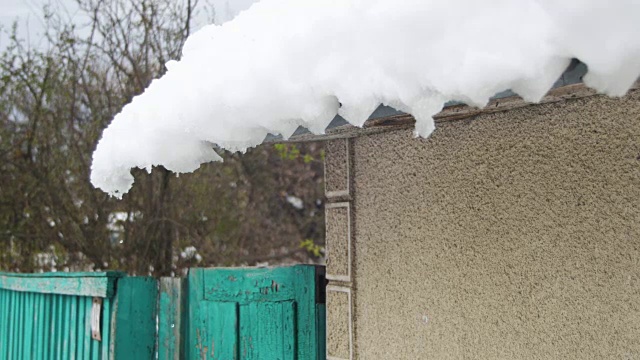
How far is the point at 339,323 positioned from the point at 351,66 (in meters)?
1.62

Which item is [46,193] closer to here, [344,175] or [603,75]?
[344,175]

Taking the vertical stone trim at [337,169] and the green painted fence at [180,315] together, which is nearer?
the vertical stone trim at [337,169]

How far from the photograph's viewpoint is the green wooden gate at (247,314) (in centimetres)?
371

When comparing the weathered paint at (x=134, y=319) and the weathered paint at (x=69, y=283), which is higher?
the weathered paint at (x=69, y=283)

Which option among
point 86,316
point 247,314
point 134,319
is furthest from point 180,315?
point 86,316

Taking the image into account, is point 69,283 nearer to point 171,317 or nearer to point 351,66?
point 171,317

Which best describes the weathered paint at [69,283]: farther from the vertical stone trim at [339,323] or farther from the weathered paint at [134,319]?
the vertical stone trim at [339,323]

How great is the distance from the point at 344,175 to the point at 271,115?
3.49 ft

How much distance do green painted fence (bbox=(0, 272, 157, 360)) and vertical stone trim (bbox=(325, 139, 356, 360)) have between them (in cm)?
138

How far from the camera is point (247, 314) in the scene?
3932mm

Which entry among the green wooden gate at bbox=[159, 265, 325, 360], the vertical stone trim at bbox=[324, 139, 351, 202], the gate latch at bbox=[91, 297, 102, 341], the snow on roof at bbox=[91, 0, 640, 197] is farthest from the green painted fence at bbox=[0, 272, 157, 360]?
the vertical stone trim at bbox=[324, 139, 351, 202]

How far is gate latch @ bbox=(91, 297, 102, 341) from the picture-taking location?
4.56 m

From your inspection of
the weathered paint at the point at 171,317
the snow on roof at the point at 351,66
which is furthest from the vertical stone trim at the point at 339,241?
the weathered paint at the point at 171,317

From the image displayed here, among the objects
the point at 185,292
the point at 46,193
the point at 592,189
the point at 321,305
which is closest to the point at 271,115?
the point at 592,189
